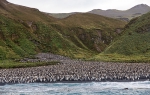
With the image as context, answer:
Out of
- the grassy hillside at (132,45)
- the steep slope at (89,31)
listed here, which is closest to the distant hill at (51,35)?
the steep slope at (89,31)

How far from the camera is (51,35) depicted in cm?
12812

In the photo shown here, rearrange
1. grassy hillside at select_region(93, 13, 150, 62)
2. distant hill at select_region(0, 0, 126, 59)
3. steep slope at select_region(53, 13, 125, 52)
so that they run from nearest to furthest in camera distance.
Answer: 1. grassy hillside at select_region(93, 13, 150, 62)
2. distant hill at select_region(0, 0, 126, 59)
3. steep slope at select_region(53, 13, 125, 52)

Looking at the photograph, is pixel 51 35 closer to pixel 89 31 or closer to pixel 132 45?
pixel 89 31

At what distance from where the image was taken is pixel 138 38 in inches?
4031

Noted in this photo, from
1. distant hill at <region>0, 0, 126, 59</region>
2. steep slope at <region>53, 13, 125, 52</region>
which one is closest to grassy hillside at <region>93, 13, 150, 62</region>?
distant hill at <region>0, 0, 126, 59</region>

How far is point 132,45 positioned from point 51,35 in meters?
43.3

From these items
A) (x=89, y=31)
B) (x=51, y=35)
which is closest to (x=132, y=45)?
(x=51, y=35)

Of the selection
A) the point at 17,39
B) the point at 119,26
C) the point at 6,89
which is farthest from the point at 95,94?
the point at 119,26

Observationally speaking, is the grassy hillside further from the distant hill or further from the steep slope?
the steep slope

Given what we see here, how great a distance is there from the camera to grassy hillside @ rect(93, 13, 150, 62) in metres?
91.6

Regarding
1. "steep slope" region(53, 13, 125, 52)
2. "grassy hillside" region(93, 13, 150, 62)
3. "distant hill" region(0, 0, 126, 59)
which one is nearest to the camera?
"grassy hillside" region(93, 13, 150, 62)

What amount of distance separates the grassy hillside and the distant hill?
54.7ft

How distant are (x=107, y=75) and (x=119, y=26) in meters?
128

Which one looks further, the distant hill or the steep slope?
the steep slope
